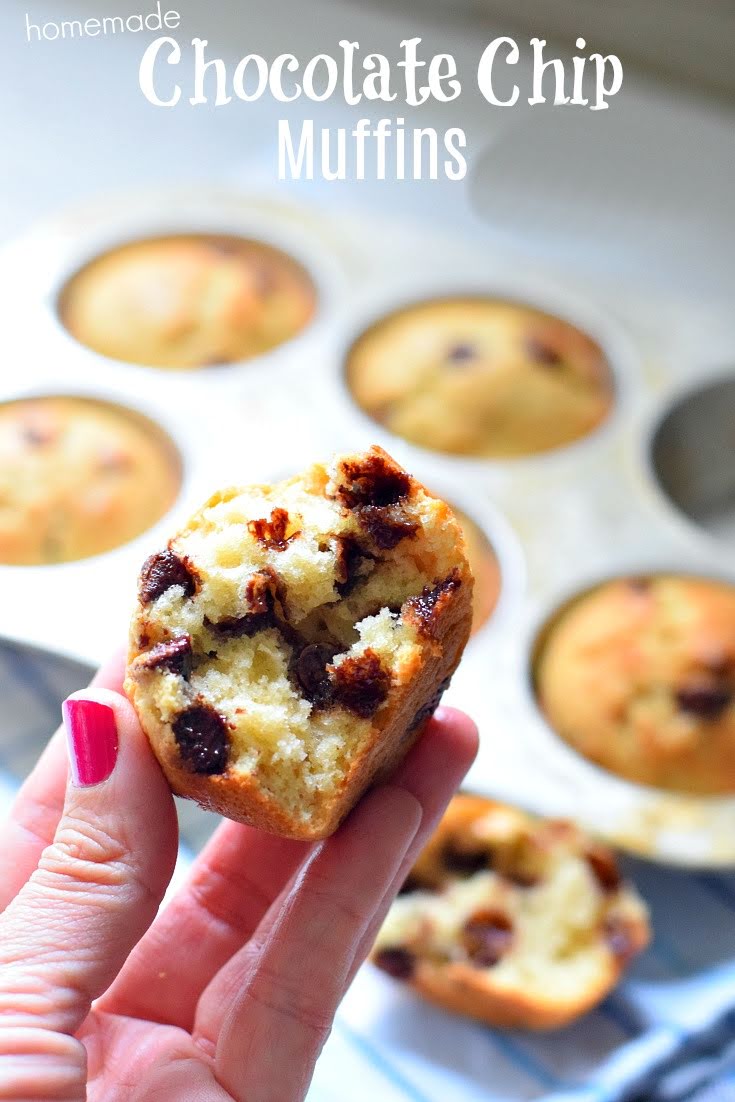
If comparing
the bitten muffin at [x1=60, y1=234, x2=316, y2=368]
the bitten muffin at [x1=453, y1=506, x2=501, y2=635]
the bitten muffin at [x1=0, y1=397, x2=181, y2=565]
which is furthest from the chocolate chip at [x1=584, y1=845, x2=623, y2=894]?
the bitten muffin at [x1=60, y1=234, x2=316, y2=368]

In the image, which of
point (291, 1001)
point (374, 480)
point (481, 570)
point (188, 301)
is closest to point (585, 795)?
point (481, 570)

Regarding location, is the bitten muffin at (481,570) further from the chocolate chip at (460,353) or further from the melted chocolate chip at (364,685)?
the melted chocolate chip at (364,685)

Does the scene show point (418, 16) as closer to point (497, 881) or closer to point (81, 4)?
point (81, 4)

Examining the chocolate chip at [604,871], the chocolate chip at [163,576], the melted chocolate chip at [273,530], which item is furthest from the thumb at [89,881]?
the chocolate chip at [604,871]

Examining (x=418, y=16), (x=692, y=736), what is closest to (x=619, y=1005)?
(x=692, y=736)

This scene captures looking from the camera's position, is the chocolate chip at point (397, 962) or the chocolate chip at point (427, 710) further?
the chocolate chip at point (397, 962)

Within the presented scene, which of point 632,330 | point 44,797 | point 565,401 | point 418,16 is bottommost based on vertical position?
point 44,797
